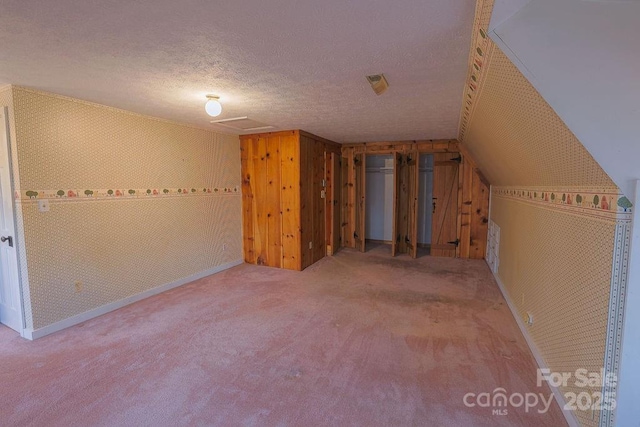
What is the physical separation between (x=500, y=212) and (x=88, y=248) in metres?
4.86

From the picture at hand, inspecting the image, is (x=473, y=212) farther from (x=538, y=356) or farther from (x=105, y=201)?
(x=105, y=201)

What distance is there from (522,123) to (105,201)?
12.2ft

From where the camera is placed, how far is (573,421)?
1.67 meters

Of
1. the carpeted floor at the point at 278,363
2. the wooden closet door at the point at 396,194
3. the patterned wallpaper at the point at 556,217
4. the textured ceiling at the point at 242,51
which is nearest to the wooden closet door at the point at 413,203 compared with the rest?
the wooden closet door at the point at 396,194

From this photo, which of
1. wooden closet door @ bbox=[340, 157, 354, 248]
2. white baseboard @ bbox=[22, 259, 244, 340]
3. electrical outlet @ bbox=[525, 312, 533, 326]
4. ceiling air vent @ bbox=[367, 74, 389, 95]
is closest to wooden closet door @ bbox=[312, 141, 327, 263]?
wooden closet door @ bbox=[340, 157, 354, 248]

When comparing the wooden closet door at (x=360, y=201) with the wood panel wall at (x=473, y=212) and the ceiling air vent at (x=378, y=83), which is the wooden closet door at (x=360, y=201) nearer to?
the wood panel wall at (x=473, y=212)

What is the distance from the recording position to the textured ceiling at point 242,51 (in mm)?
1408

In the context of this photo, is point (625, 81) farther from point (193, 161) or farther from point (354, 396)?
point (193, 161)

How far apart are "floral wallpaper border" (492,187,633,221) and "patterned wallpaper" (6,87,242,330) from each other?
3.91m

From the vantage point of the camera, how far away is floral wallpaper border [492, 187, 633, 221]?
4.55 ft

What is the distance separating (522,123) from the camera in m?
1.97

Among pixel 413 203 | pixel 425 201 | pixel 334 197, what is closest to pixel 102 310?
pixel 334 197

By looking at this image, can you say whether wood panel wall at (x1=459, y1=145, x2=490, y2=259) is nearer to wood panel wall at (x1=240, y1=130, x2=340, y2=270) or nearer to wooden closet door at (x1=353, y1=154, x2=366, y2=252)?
wooden closet door at (x1=353, y1=154, x2=366, y2=252)

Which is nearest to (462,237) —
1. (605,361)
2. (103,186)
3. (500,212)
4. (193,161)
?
(500,212)
